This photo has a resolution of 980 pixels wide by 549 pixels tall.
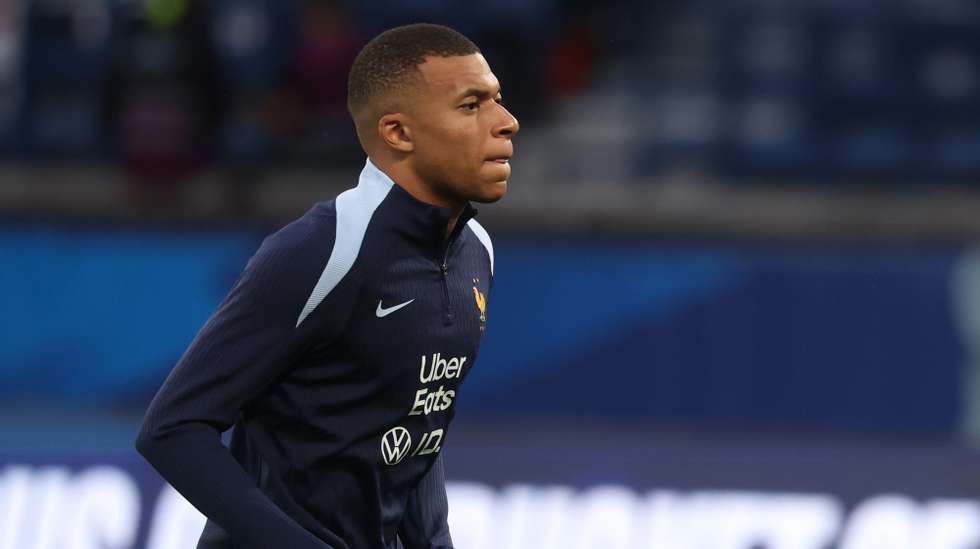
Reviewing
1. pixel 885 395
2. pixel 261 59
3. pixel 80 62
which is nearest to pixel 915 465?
pixel 885 395

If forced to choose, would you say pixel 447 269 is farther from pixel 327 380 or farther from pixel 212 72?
pixel 212 72

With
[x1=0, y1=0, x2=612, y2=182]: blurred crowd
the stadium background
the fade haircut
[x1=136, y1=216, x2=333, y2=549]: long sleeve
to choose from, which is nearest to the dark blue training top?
[x1=136, y1=216, x2=333, y2=549]: long sleeve

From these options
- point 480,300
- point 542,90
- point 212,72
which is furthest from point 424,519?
point 542,90

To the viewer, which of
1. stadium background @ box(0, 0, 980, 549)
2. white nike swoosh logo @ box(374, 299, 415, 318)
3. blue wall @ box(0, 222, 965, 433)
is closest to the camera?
white nike swoosh logo @ box(374, 299, 415, 318)

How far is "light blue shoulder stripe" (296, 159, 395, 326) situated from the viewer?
8.87ft

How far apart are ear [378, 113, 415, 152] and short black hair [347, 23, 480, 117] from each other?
0.15ft

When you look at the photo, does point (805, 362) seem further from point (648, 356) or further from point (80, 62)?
point (80, 62)

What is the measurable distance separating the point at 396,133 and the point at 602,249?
17.5ft

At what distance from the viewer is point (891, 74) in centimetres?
984

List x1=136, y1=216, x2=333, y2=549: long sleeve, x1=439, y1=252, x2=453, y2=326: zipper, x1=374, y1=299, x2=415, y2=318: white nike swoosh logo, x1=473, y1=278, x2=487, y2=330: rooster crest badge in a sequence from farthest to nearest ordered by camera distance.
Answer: x1=473, y1=278, x2=487, y2=330: rooster crest badge
x1=439, y1=252, x2=453, y2=326: zipper
x1=374, y1=299, x2=415, y2=318: white nike swoosh logo
x1=136, y1=216, x2=333, y2=549: long sleeve

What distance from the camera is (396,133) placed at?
2.84 m

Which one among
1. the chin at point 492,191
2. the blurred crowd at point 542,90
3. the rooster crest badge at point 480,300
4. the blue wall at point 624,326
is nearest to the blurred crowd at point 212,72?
the blurred crowd at point 542,90

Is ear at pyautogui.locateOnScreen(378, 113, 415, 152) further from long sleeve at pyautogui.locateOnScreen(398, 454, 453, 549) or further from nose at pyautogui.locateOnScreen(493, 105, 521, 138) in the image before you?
long sleeve at pyautogui.locateOnScreen(398, 454, 453, 549)

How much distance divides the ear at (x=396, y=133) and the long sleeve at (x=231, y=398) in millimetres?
280
